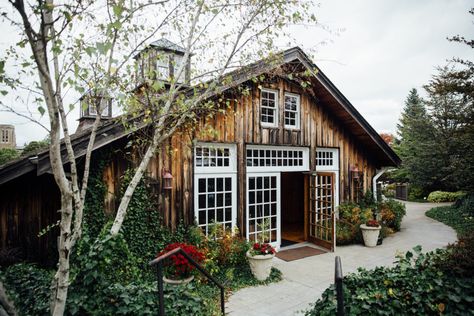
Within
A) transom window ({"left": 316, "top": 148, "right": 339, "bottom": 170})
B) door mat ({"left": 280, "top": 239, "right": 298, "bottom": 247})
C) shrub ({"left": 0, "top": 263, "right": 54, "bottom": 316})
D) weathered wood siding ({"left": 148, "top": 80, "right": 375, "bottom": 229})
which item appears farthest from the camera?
transom window ({"left": 316, "top": 148, "right": 339, "bottom": 170})

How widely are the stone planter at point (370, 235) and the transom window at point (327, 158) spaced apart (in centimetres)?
212

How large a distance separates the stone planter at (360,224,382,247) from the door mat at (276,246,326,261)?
1478mm

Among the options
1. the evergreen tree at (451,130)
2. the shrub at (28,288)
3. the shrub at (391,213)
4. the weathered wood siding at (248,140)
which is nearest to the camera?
the shrub at (28,288)

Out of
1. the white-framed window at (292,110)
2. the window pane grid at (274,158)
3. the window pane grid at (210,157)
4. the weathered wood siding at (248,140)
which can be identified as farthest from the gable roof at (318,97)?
the window pane grid at (274,158)

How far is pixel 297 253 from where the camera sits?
7680mm

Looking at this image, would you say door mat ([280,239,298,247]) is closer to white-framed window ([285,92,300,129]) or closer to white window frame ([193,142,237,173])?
white window frame ([193,142,237,173])

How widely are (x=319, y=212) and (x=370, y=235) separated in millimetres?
1522

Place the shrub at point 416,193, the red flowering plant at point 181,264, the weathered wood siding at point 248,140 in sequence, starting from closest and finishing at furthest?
the red flowering plant at point 181,264 → the weathered wood siding at point 248,140 → the shrub at point 416,193

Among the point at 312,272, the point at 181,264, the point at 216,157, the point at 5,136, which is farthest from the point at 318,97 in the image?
the point at 5,136

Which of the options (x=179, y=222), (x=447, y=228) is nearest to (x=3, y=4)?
(x=179, y=222)

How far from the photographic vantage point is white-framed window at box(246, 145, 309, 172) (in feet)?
24.5

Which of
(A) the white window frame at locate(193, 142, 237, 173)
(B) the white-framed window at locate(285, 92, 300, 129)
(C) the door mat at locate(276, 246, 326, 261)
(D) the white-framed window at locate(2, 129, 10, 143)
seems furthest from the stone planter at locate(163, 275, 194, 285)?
(D) the white-framed window at locate(2, 129, 10, 143)

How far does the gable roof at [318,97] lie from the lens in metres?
4.66

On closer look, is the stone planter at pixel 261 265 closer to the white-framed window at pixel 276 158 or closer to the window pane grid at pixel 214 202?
the window pane grid at pixel 214 202
